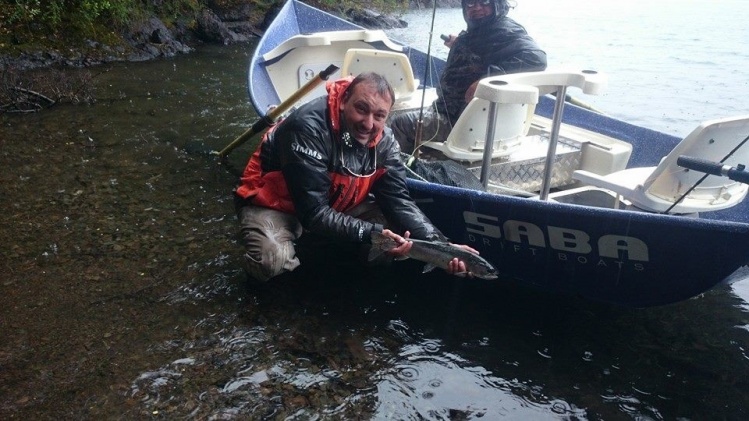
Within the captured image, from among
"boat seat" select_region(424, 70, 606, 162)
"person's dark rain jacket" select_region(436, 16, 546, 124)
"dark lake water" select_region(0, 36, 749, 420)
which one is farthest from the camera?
"person's dark rain jacket" select_region(436, 16, 546, 124)

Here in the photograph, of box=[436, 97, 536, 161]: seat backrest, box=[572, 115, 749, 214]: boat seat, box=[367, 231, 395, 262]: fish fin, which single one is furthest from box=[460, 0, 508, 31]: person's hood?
box=[367, 231, 395, 262]: fish fin

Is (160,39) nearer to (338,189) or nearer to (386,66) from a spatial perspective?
(386,66)

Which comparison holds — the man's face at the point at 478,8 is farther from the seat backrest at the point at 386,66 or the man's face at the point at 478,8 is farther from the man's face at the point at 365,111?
the man's face at the point at 365,111

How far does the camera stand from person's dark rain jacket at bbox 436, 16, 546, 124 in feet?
20.7

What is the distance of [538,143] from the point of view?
21.5 feet

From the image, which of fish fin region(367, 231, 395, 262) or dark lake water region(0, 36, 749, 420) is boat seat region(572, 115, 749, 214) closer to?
dark lake water region(0, 36, 749, 420)

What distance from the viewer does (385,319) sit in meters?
4.91

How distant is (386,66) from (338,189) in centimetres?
333

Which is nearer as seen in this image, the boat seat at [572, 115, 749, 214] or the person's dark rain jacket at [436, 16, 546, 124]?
the boat seat at [572, 115, 749, 214]

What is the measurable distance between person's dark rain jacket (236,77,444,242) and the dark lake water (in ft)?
2.39

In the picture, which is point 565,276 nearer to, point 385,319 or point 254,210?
point 385,319

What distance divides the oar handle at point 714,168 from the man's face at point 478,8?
2.85 meters

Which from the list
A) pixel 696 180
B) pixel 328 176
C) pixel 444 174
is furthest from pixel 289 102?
pixel 696 180

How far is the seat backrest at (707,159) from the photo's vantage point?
14.1 ft
